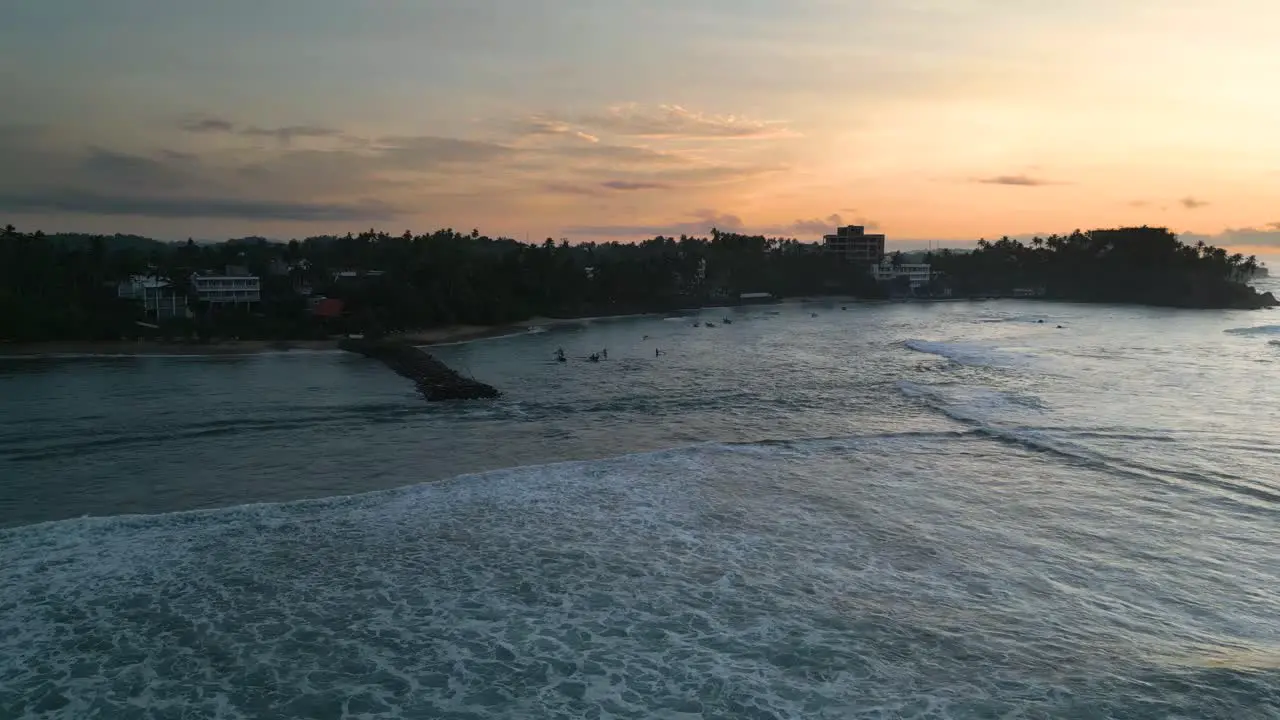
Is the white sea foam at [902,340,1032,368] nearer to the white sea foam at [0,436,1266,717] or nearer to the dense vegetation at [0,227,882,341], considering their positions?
the white sea foam at [0,436,1266,717]

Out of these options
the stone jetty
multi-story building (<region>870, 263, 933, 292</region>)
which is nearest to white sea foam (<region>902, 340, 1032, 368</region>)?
the stone jetty

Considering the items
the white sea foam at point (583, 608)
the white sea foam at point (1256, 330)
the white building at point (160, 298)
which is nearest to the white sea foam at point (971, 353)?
the white sea foam at point (1256, 330)

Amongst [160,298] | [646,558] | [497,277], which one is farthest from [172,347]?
[646,558]

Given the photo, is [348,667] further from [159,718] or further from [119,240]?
[119,240]

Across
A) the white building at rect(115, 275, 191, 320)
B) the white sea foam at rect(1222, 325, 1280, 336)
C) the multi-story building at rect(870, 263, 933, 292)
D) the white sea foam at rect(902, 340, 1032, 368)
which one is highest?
the multi-story building at rect(870, 263, 933, 292)

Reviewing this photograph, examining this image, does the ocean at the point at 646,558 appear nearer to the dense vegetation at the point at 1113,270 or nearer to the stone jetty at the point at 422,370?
the stone jetty at the point at 422,370

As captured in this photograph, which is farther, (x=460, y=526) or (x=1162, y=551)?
(x=460, y=526)

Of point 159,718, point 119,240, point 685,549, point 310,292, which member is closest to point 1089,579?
point 685,549
